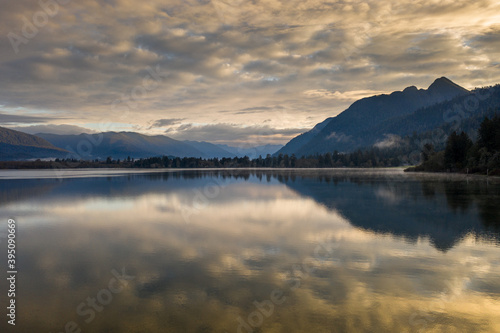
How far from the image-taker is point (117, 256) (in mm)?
21750

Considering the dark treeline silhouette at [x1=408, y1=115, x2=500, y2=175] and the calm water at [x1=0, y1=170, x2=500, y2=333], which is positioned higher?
the dark treeline silhouette at [x1=408, y1=115, x2=500, y2=175]

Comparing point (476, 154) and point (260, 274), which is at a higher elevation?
point (476, 154)

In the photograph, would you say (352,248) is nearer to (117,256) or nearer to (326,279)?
(326,279)

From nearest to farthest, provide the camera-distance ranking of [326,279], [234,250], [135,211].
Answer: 1. [326,279]
2. [234,250]
3. [135,211]

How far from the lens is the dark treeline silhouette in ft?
375

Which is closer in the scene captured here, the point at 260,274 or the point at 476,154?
the point at 260,274

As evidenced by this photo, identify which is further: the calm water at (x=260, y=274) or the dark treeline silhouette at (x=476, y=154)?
the dark treeline silhouette at (x=476, y=154)

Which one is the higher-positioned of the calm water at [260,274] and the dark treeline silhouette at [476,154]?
the dark treeline silhouette at [476,154]

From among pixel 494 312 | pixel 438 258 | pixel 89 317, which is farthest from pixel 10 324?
pixel 438 258

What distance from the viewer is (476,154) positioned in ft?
412

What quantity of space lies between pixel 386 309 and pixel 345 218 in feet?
74.4

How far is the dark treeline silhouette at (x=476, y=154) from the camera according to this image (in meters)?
114

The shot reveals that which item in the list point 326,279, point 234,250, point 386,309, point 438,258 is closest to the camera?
point 386,309

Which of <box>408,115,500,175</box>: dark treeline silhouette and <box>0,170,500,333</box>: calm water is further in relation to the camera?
<box>408,115,500,175</box>: dark treeline silhouette
